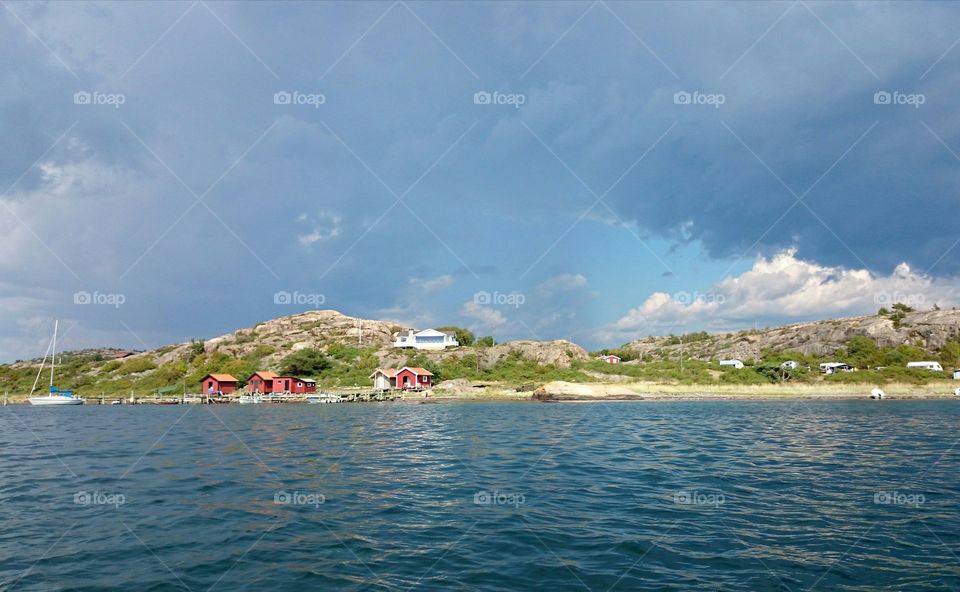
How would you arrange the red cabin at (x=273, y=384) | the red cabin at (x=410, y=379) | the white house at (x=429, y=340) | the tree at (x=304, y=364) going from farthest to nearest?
1. the white house at (x=429, y=340)
2. the tree at (x=304, y=364)
3. the red cabin at (x=410, y=379)
4. the red cabin at (x=273, y=384)

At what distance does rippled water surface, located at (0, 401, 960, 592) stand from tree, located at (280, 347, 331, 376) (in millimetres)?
91409

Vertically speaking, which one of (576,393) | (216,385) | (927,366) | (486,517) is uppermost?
(216,385)

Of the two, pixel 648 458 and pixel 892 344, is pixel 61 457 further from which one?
pixel 892 344

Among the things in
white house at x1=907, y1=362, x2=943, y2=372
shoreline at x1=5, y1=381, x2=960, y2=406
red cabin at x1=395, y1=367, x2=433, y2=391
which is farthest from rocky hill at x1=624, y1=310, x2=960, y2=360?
red cabin at x1=395, y1=367, x2=433, y2=391

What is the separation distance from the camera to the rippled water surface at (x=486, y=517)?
10.5m

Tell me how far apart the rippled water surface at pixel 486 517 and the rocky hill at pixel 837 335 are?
4943 inches

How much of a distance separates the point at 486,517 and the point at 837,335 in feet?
508

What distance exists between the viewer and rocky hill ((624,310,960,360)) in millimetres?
125938

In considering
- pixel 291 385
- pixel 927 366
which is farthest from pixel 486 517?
pixel 927 366

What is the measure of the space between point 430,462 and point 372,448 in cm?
620

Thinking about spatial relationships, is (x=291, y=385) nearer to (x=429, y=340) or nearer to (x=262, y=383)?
(x=262, y=383)

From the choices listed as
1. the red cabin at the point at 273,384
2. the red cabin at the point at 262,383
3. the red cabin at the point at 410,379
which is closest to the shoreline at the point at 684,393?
the red cabin at the point at 262,383

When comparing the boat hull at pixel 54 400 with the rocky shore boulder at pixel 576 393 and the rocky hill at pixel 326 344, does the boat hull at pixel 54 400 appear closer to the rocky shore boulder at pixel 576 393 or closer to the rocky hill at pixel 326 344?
the rocky hill at pixel 326 344

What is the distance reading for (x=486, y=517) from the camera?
14.9m
